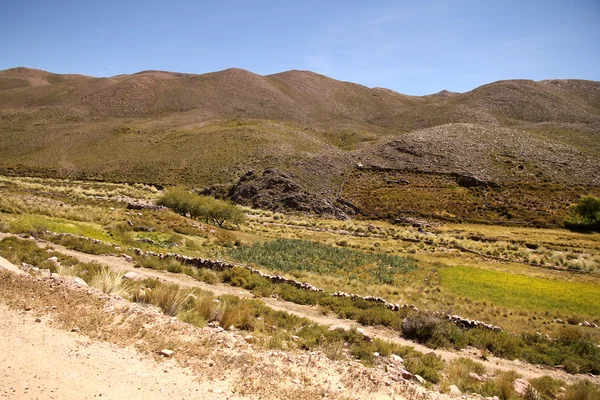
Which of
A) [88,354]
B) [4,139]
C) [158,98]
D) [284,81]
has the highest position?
[284,81]

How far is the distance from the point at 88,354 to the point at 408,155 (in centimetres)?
8227

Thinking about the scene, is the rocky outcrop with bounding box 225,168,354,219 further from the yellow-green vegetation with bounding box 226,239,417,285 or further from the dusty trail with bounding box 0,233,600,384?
the dusty trail with bounding box 0,233,600,384

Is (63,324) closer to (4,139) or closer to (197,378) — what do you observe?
(197,378)

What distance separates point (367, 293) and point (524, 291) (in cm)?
1090

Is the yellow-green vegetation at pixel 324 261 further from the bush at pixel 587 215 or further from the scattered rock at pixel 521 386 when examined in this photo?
the bush at pixel 587 215

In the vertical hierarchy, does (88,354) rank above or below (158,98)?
below

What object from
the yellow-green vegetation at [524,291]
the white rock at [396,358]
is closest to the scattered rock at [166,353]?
the white rock at [396,358]

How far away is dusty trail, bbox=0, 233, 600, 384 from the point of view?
39.0 feet

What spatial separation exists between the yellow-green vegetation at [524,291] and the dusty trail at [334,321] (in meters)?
8.25

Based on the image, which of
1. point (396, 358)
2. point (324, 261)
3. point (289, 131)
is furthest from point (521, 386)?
point (289, 131)

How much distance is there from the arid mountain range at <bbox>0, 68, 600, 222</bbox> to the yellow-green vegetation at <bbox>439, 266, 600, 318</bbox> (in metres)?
44.0

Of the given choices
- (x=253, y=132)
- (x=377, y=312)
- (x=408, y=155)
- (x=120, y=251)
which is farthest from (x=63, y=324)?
(x=253, y=132)

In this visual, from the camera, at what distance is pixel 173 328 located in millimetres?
8523

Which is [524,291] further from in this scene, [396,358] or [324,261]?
[396,358]
